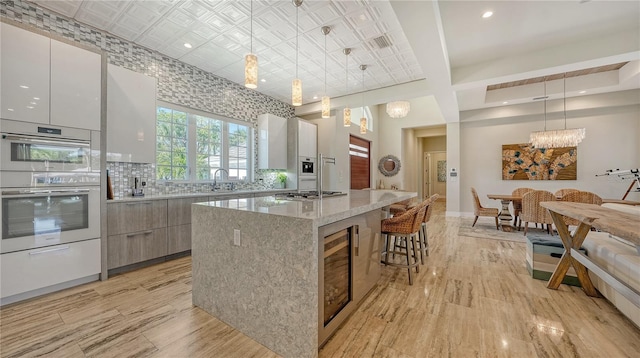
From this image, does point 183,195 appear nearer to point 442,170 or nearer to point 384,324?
point 384,324

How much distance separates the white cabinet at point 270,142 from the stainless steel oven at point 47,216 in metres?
2.84

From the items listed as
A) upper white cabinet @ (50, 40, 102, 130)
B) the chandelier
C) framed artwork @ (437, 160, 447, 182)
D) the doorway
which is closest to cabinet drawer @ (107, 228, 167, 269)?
upper white cabinet @ (50, 40, 102, 130)

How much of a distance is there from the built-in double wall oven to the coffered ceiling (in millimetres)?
1516

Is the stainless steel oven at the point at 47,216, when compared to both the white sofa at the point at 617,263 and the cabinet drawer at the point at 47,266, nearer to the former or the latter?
the cabinet drawer at the point at 47,266

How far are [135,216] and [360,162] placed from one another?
5.69 meters

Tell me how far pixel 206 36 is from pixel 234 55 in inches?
20.3

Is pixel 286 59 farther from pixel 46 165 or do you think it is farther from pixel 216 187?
pixel 46 165

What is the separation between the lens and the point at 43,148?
7.70 feet

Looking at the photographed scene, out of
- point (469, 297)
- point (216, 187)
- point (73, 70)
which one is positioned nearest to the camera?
point (469, 297)

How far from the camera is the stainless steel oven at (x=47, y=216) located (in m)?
2.15

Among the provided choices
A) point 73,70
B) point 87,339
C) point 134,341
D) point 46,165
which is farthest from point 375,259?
point 73,70

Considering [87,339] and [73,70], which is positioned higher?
[73,70]

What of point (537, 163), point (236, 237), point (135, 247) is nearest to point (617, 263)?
point (236, 237)

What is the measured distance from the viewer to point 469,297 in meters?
2.29
